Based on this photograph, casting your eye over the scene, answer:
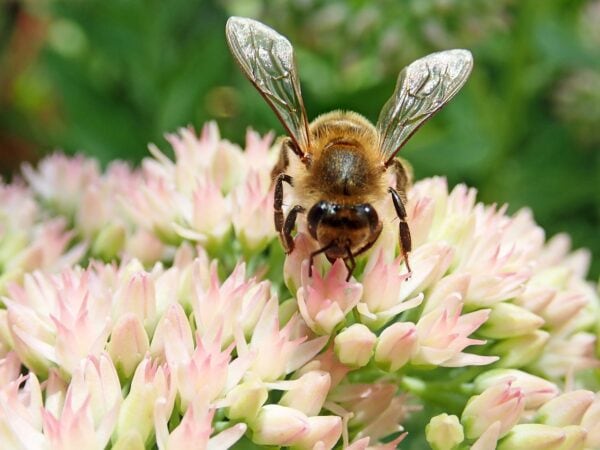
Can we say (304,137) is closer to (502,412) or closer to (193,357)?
(193,357)

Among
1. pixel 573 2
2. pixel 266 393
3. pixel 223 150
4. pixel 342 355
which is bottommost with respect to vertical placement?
pixel 266 393

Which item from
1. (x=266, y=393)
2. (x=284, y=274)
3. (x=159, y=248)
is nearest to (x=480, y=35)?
(x=159, y=248)

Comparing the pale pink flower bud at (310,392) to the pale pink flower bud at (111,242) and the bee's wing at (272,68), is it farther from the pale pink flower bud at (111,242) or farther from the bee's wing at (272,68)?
the pale pink flower bud at (111,242)

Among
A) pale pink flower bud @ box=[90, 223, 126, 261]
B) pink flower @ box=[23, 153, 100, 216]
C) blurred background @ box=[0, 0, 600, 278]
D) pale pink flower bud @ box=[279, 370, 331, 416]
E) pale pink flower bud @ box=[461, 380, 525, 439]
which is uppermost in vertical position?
blurred background @ box=[0, 0, 600, 278]

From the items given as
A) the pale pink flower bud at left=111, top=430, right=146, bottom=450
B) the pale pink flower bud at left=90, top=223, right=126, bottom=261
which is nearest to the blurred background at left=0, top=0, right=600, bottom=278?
the pale pink flower bud at left=90, top=223, right=126, bottom=261

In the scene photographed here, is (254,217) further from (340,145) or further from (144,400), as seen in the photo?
(144,400)

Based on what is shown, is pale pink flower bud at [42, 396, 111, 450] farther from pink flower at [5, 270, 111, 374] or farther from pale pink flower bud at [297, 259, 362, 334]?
pale pink flower bud at [297, 259, 362, 334]
